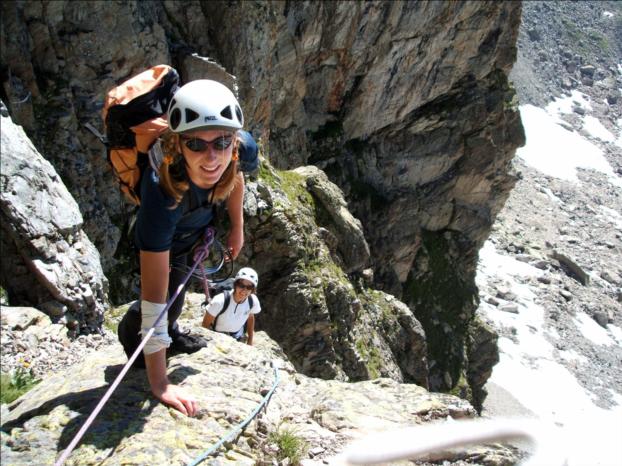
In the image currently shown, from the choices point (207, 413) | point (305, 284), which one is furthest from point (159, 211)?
point (305, 284)

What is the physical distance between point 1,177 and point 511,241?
116720mm

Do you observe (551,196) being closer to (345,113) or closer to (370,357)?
(345,113)

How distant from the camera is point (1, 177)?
8422 millimetres

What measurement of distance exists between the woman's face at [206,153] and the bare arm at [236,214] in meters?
0.95

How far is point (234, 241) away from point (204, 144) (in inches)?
85.8

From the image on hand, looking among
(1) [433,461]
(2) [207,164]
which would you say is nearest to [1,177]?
(2) [207,164]

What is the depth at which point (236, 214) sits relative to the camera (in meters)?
7.26

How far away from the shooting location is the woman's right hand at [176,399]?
6445 millimetres

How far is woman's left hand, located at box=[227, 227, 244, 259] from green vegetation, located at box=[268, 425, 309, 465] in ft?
7.45

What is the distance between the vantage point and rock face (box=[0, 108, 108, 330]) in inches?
341

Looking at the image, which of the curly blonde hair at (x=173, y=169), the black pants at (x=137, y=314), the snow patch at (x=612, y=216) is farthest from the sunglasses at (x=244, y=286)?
the snow patch at (x=612, y=216)

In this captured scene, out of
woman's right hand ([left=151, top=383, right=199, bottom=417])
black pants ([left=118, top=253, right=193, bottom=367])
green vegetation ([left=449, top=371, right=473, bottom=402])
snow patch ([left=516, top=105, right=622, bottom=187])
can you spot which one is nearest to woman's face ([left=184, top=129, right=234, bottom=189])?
black pants ([left=118, top=253, right=193, bottom=367])

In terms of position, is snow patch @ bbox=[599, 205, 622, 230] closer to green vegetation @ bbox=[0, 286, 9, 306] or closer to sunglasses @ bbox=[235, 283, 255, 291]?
sunglasses @ bbox=[235, 283, 255, 291]

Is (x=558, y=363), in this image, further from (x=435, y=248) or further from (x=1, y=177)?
(x=1, y=177)
